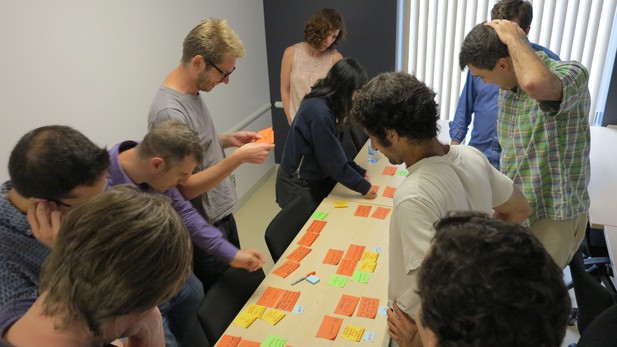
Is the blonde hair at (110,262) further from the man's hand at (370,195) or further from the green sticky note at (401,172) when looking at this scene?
the green sticky note at (401,172)

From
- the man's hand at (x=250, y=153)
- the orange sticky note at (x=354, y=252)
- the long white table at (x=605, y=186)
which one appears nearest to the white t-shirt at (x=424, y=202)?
the orange sticky note at (x=354, y=252)

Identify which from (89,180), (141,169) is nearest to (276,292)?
(141,169)

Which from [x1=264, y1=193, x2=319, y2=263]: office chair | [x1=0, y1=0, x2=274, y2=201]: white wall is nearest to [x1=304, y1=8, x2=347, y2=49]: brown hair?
[x1=0, y1=0, x2=274, y2=201]: white wall

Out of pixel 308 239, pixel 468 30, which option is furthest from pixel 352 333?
pixel 468 30

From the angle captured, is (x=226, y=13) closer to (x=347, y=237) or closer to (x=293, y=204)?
(x=293, y=204)

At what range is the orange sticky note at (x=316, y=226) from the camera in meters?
2.51

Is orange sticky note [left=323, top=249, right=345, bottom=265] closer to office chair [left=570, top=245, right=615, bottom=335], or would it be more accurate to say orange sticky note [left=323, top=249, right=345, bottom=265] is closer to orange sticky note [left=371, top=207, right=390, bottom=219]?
orange sticky note [left=371, top=207, right=390, bottom=219]

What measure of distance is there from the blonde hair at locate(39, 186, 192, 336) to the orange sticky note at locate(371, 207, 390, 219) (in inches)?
68.6

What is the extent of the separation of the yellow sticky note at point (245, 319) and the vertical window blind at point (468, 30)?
10.8 ft

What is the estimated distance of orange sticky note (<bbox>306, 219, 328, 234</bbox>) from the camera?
2.51m

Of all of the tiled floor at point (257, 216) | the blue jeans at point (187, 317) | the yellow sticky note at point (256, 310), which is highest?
the yellow sticky note at point (256, 310)

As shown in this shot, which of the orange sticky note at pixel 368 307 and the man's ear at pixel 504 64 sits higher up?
the man's ear at pixel 504 64

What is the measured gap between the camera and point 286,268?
2.17 meters

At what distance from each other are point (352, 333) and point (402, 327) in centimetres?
42
